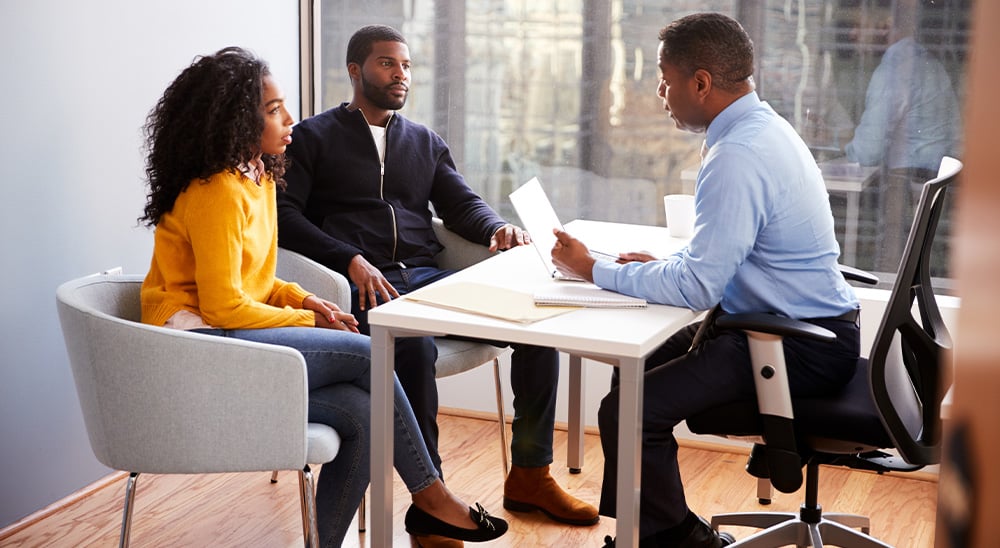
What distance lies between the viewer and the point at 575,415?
292 cm

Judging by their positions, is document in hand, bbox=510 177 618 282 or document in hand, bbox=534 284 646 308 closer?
document in hand, bbox=534 284 646 308

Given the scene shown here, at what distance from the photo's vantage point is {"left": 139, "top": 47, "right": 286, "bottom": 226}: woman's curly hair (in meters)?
2.02

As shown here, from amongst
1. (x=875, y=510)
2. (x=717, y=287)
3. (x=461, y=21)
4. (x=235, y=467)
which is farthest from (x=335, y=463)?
(x=461, y=21)

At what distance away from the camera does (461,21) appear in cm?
341

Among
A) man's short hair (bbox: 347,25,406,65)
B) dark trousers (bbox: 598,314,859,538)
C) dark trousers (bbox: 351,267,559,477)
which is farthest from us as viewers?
man's short hair (bbox: 347,25,406,65)

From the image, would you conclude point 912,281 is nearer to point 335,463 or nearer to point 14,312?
point 335,463

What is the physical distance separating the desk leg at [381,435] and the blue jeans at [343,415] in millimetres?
94

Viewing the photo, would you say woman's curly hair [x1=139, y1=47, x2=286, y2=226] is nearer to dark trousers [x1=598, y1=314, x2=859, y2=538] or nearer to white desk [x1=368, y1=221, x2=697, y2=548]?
white desk [x1=368, y1=221, x2=697, y2=548]

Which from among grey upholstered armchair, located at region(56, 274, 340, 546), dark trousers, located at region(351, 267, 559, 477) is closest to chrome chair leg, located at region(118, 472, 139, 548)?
grey upholstered armchair, located at region(56, 274, 340, 546)

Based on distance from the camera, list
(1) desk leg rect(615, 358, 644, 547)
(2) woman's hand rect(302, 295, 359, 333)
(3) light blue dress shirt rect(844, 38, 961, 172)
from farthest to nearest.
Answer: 1. (3) light blue dress shirt rect(844, 38, 961, 172)
2. (2) woman's hand rect(302, 295, 359, 333)
3. (1) desk leg rect(615, 358, 644, 547)

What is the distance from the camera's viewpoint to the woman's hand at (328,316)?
2.21 m

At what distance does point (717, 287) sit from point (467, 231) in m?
1.05

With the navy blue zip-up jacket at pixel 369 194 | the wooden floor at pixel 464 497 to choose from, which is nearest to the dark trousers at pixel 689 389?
the wooden floor at pixel 464 497

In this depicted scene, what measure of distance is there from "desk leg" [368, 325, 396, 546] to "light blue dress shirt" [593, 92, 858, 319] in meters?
0.44
